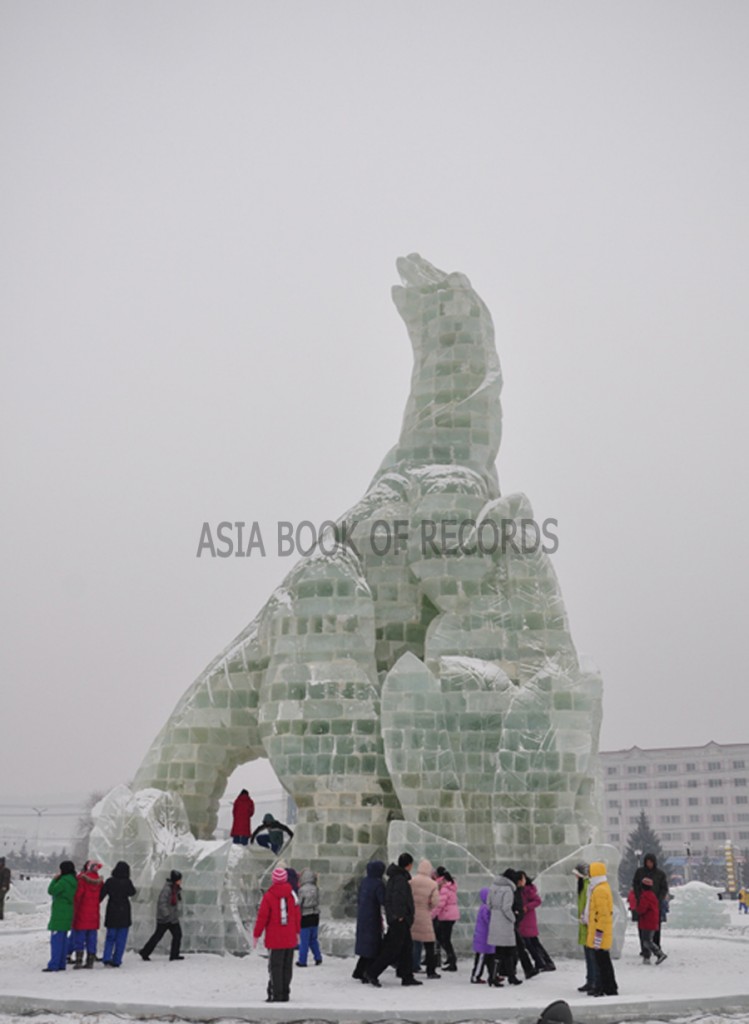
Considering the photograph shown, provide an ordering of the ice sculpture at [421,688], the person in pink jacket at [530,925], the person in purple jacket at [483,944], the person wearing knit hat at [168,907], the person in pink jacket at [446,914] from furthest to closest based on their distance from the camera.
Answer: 1. the ice sculpture at [421,688]
2. the person wearing knit hat at [168,907]
3. the person in pink jacket at [446,914]
4. the person in pink jacket at [530,925]
5. the person in purple jacket at [483,944]

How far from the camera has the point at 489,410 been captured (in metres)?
20.9

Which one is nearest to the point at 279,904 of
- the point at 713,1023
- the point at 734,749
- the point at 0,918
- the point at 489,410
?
the point at 713,1023

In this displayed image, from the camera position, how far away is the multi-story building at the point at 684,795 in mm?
95375

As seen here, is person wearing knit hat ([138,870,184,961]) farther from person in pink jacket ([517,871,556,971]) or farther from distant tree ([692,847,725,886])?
distant tree ([692,847,725,886])

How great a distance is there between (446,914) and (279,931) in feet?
11.6

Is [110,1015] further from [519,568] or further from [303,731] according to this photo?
[519,568]

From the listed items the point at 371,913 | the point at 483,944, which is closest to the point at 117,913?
the point at 371,913

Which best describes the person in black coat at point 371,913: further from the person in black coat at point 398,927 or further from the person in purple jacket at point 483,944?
the person in purple jacket at point 483,944

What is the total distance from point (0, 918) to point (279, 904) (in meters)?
18.6

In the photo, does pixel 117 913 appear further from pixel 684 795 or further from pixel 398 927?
pixel 684 795

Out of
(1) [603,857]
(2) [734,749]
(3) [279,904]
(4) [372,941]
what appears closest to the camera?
(3) [279,904]

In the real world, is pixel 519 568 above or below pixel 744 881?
above

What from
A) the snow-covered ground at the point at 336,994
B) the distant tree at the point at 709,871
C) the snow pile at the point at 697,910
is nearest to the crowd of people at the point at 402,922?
the snow-covered ground at the point at 336,994

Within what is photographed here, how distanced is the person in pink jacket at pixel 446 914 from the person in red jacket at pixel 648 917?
265 cm
